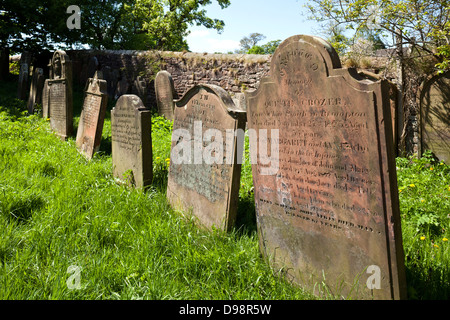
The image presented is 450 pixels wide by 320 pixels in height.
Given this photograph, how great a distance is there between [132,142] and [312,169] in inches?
109

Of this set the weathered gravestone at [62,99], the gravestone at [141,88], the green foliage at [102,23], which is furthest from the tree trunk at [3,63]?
the weathered gravestone at [62,99]

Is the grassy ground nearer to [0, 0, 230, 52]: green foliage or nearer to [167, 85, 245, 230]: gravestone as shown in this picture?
[167, 85, 245, 230]: gravestone

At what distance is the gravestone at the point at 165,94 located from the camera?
30.5 feet

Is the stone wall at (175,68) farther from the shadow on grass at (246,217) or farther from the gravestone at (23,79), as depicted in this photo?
the shadow on grass at (246,217)

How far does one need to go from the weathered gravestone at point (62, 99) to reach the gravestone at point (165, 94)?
240 centimetres

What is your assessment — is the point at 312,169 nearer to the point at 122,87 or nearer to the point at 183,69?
the point at 183,69

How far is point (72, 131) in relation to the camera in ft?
24.3

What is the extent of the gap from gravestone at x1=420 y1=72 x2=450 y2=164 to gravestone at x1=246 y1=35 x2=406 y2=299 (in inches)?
159

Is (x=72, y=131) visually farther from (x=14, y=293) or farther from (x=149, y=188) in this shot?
(x=14, y=293)

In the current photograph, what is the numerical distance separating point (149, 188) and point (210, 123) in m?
1.40

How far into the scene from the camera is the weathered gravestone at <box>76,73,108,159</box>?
236 inches

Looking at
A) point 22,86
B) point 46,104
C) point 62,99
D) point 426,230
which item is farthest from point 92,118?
point 22,86

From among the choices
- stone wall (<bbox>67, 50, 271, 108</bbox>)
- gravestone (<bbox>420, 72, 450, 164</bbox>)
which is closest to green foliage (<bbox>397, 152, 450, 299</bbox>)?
gravestone (<bbox>420, 72, 450, 164</bbox>)

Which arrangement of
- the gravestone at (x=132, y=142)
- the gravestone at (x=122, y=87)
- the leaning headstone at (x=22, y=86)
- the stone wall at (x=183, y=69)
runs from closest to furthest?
1. the gravestone at (x=132, y=142)
2. the stone wall at (x=183, y=69)
3. the leaning headstone at (x=22, y=86)
4. the gravestone at (x=122, y=87)
